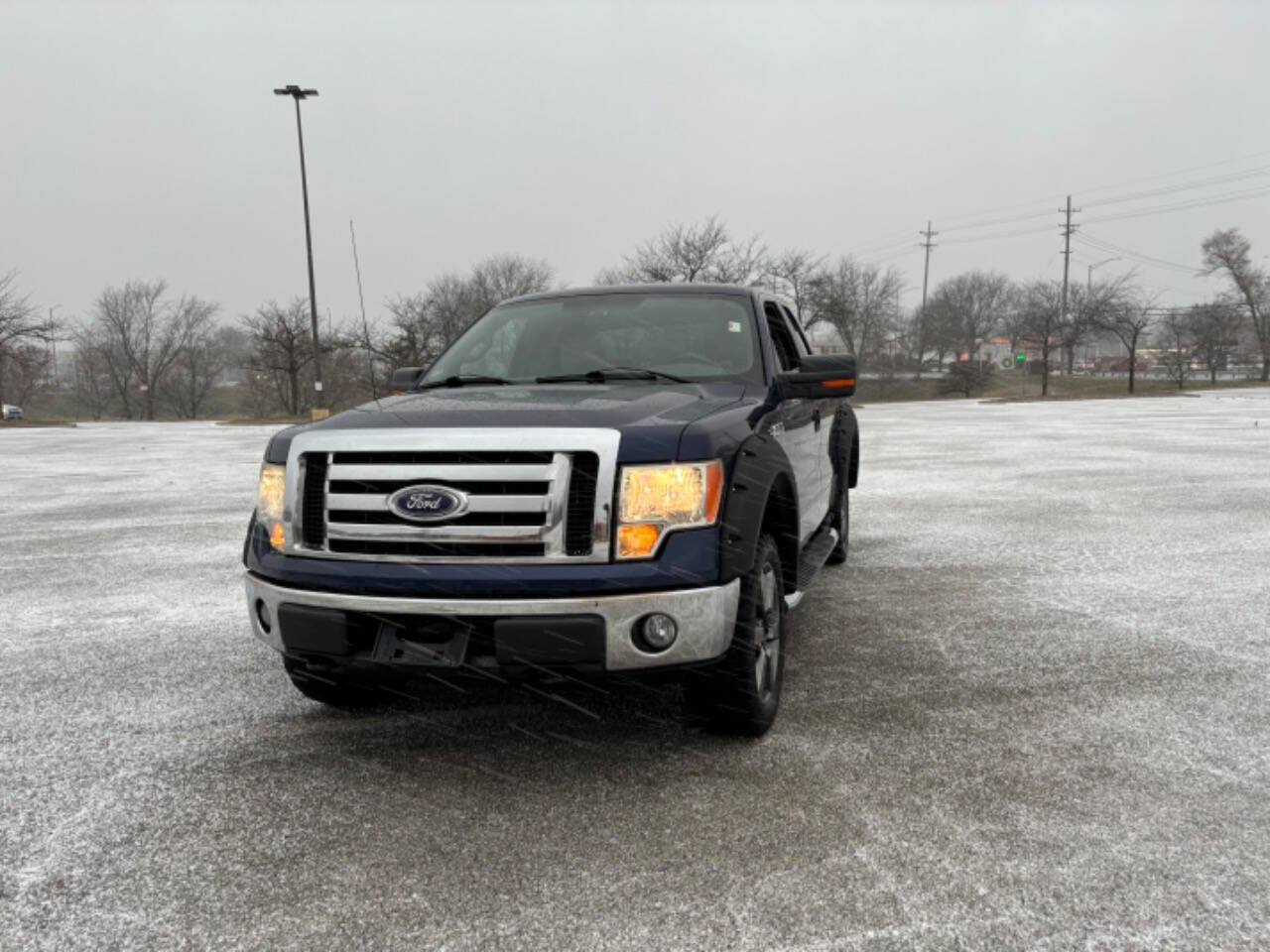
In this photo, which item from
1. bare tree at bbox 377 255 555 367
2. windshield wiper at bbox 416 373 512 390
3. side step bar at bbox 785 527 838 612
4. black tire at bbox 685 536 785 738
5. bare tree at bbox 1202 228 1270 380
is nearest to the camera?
black tire at bbox 685 536 785 738

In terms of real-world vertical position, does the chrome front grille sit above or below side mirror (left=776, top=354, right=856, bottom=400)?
below

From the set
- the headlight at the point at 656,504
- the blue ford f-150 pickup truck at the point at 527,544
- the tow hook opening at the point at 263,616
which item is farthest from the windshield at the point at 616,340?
the tow hook opening at the point at 263,616

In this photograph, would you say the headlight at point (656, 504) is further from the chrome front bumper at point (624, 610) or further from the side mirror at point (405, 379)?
the side mirror at point (405, 379)

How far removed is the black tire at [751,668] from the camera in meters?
2.89

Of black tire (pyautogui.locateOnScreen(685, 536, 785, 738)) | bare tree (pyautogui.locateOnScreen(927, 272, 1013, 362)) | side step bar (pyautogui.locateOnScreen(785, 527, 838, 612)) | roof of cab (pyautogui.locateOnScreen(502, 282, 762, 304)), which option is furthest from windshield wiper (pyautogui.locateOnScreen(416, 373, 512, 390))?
bare tree (pyautogui.locateOnScreen(927, 272, 1013, 362))

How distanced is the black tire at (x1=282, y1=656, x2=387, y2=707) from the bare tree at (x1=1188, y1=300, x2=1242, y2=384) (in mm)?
62020

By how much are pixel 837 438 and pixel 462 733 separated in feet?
10.9

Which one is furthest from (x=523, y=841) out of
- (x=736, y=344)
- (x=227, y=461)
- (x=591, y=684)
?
(x=227, y=461)

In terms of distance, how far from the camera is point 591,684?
2867mm

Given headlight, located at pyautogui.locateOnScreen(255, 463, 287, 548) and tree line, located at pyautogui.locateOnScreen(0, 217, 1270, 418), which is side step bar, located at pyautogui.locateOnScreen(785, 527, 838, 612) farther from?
tree line, located at pyautogui.locateOnScreen(0, 217, 1270, 418)

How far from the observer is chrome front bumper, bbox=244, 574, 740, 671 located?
8.50 feet

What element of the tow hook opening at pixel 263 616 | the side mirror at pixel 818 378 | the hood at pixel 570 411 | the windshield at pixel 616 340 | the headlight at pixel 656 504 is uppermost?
the windshield at pixel 616 340

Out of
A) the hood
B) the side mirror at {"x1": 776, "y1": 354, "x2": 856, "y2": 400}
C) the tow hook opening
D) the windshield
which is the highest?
the windshield

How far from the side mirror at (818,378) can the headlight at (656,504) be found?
1.18 meters
